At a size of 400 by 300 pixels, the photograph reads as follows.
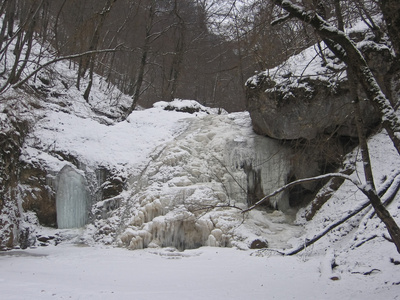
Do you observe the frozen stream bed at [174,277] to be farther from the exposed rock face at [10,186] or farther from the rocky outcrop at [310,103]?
the rocky outcrop at [310,103]

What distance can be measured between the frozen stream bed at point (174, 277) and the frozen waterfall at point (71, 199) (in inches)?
67.1

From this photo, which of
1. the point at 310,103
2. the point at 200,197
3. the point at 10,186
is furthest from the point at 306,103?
the point at 10,186

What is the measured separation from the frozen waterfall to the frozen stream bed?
170 centimetres

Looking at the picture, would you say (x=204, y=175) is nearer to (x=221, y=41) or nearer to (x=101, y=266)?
(x=101, y=266)

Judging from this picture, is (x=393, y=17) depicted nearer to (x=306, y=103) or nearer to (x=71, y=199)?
(x=306, y=103)

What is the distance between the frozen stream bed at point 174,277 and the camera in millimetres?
5008

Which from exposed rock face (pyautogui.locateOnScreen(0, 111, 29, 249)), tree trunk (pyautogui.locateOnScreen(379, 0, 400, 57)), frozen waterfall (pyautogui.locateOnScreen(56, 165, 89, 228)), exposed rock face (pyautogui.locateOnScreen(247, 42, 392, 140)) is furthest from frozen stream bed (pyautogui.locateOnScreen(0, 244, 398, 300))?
exposed rock face (pyautogui.locateOnScreen(247, 42, 392, 140))

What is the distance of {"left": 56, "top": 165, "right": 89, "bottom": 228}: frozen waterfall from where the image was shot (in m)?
10.3

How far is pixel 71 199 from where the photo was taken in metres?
10.4

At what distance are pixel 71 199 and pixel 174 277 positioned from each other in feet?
17.3

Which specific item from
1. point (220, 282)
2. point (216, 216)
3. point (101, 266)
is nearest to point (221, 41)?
point (220, 282)

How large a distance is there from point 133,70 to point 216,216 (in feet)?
43.9

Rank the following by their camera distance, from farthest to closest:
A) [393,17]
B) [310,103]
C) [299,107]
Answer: [299,107] < [310,103] < [393,17]

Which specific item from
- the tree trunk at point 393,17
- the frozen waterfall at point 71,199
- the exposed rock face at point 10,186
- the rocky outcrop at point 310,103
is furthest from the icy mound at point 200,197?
the tree trunk at point 393,17
